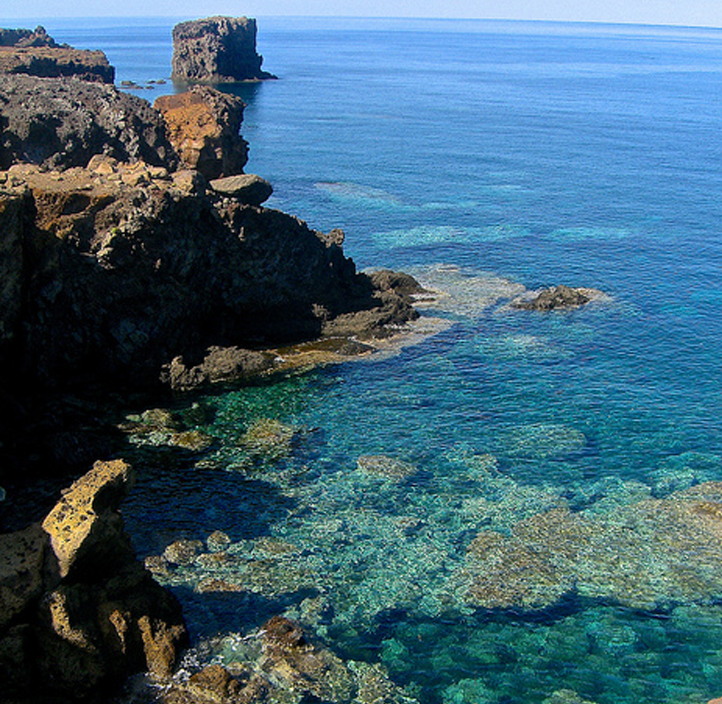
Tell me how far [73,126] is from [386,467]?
1649 inches

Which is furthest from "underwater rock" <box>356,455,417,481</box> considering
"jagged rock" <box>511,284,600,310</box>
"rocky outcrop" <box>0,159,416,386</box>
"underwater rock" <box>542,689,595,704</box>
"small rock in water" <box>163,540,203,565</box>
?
"jagged rock" <box>511,284,600,310</box>

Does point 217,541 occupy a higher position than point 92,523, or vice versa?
point 92,523

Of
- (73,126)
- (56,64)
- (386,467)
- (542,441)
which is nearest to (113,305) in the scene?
(73,126)

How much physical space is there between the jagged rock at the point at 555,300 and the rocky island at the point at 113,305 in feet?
33.0

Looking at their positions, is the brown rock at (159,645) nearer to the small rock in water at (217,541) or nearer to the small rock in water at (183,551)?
the small rock in water at (183,551)

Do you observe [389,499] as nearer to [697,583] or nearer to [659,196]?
[697,583]

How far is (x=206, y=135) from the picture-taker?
6906cm

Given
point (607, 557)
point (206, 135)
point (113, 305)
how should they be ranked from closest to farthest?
point (607, 557) < point (113, 305) < point (206, 135)

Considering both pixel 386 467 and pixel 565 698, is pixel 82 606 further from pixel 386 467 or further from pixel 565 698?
pixel 386 467

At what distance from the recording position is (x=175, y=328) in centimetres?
5609

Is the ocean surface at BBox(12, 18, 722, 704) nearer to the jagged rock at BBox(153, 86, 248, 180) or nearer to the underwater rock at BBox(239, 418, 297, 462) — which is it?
the underwater rock at BBox(239, 418, 297, 462)

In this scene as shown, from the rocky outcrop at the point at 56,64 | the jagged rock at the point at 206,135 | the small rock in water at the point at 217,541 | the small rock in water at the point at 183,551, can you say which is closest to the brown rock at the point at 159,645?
the small rock in water at the point at 183,551

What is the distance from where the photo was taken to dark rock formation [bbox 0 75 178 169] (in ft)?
212

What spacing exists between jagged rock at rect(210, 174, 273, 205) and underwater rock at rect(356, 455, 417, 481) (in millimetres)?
26533
